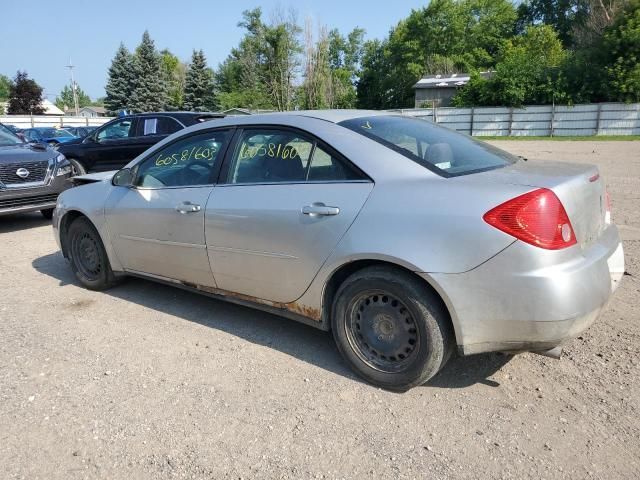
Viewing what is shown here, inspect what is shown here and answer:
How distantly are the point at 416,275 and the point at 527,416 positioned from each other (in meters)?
0.96

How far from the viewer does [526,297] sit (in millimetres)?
2492

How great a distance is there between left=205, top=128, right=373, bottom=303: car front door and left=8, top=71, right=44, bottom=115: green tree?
7228 centimetres

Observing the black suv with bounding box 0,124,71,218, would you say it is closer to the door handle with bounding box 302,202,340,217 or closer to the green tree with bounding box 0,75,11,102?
the door handle with bounding box 302,202,340,217

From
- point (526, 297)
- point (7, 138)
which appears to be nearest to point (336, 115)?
point (526, 297)

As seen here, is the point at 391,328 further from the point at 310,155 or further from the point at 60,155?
the point at 60,155

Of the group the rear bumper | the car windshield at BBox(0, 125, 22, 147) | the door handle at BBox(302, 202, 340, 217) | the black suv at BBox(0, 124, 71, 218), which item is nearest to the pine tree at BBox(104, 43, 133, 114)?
the car windshield at BBox(0, 125, 22, 147)

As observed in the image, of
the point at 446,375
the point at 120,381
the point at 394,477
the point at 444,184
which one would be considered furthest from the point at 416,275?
the point at 120,381

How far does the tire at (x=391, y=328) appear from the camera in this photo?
2.78 meters

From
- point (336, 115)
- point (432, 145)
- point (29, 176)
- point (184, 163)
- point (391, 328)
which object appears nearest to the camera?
point (391, 328)

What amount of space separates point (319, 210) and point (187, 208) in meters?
1.22

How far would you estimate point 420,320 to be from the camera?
279cm

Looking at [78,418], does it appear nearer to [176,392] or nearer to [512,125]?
[176,392]

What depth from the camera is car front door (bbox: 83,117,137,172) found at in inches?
422

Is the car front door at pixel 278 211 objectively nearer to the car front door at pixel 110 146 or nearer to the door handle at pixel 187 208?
the door handle at pixel 187 208
